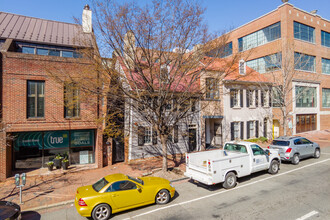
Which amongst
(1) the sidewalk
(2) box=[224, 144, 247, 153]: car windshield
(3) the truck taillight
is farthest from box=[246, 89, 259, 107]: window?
(3) the truck taillight

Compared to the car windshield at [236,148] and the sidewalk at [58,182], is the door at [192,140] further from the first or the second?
the car windshield at [236,148]

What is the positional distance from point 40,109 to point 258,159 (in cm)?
1316

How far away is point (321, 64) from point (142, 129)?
3000 cm

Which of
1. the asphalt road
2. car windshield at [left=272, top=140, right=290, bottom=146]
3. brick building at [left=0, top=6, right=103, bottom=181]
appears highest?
brick building at [left=0, top=6, right=103, bottom=181]

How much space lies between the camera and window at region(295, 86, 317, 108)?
25983 mm

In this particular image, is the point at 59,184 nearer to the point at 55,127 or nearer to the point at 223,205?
the point at 55,127

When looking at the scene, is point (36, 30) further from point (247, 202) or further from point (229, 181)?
point (247, 202)

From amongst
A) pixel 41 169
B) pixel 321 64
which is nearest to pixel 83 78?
pixel 41 169

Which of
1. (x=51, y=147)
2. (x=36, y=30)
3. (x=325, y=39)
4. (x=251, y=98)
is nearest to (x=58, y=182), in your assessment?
(x=51, y=147)

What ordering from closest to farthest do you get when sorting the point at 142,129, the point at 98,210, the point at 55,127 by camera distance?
the point at 98,210
the point at 55,127
the point at 142,129

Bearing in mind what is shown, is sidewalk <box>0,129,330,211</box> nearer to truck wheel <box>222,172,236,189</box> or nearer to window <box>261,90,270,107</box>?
truck wheel <box>222,172,236,189</box>

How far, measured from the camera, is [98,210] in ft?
21.9

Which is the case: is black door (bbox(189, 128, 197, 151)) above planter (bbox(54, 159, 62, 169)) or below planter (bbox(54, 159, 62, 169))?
above

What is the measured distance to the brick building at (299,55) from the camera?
81.5ft
